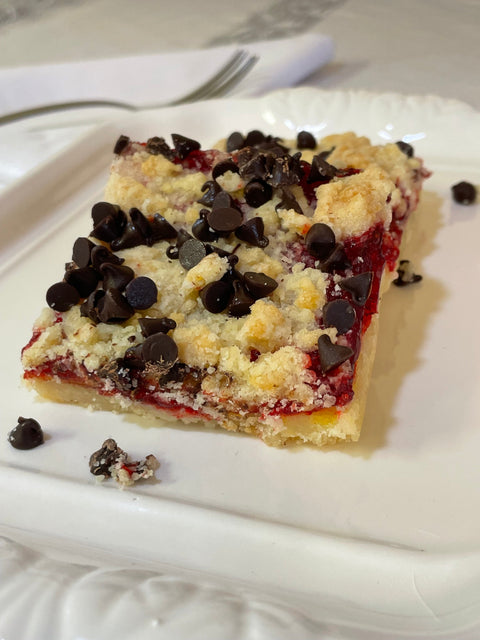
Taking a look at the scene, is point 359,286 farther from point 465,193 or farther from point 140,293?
point 465,193

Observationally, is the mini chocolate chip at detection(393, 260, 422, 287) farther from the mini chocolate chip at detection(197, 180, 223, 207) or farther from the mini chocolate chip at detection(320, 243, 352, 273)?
the mini chocolate chip at detection(197, 180, 223, 207)

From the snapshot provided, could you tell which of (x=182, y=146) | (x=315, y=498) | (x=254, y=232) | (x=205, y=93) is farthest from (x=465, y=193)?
(x=205, y=93)

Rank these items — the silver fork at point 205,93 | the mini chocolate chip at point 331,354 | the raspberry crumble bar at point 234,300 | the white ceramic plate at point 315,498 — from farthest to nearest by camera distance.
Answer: the silver fork at point 205,93 → the raspberry crumble bar at point 234,300 → the mini chocolate chip at point 331,354 → the white ceramic plate at point 315,498

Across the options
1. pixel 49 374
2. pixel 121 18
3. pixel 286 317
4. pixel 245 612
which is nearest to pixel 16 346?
pixel 49 374

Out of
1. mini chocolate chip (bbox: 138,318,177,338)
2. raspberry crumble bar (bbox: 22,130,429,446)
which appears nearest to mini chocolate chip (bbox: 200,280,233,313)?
raspberry crumble bar (bbox: 22,130,429,446)

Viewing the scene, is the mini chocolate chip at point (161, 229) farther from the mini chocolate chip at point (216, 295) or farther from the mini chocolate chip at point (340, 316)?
the mini chocolate chip at point (340, 316)

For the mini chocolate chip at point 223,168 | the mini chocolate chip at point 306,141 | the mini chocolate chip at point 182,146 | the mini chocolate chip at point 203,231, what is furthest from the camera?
the mini chocolate chip at point 306,141

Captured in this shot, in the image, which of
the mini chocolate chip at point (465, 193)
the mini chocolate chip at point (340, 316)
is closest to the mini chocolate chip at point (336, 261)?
the mini chocolate chip at point (340, 316)
